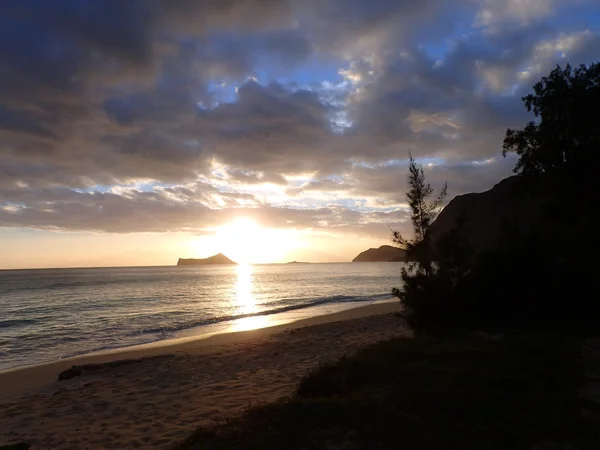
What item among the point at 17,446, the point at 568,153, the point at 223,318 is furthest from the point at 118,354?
the point at 568,153

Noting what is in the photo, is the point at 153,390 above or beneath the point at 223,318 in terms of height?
above

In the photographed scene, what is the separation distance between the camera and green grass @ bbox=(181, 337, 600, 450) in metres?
5.87

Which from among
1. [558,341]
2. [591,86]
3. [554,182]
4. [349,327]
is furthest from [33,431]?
[591,86]

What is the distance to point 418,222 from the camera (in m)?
14.7

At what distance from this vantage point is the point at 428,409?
271 inches

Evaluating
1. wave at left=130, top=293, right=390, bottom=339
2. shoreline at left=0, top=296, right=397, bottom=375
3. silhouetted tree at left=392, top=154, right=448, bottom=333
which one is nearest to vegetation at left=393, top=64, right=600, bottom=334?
silhouetted tree at left=392, top=154, right=448, bottom=333

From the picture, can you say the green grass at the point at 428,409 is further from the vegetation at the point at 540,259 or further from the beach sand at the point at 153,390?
the vegetation at the point at 540,259

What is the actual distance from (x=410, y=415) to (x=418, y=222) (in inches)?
351

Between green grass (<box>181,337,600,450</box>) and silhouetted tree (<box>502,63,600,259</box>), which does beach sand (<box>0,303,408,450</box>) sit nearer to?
green grass (<box>181,337,600,450</box>)

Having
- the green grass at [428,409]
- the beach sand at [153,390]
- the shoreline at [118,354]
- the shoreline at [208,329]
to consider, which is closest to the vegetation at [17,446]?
the beach sand at [153,390]

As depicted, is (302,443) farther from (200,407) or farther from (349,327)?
(349,327)

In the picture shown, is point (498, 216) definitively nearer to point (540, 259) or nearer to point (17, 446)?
point (540, 259)

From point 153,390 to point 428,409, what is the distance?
7.61 meters

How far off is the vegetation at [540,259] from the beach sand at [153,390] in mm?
3594
